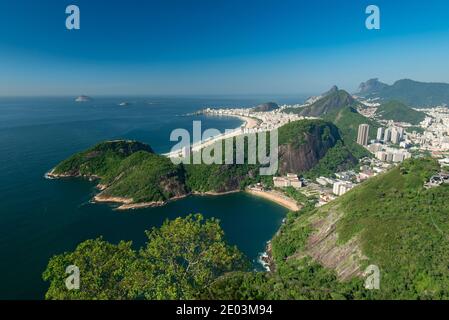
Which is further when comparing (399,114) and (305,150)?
(399,114)

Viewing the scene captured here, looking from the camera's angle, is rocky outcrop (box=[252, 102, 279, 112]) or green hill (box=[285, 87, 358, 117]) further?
rocky outcrop (box=[252, 102, 279, 112])

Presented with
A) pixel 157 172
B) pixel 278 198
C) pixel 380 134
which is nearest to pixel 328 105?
pixel 380 134

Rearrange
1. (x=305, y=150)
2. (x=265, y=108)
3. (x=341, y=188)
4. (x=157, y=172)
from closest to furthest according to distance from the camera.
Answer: (x=341, y=188)
(x=157, y=172)
(x=305, y=150)
(x=265, y=108)

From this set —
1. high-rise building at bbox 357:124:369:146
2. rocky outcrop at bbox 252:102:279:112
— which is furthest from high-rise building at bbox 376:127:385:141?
rocky outcrop at bbox 252:102:279:112

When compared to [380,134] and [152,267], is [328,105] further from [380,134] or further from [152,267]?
[152,267]

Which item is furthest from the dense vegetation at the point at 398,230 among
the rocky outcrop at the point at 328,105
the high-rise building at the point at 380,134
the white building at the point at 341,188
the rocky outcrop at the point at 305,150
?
the rocky outcrop at the point at 328,105

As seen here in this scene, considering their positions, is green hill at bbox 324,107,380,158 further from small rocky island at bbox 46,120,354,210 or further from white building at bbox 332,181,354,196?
white building at bbox 332,181,354,196

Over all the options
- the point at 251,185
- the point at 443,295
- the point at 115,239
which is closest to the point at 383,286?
the point at 443,295
